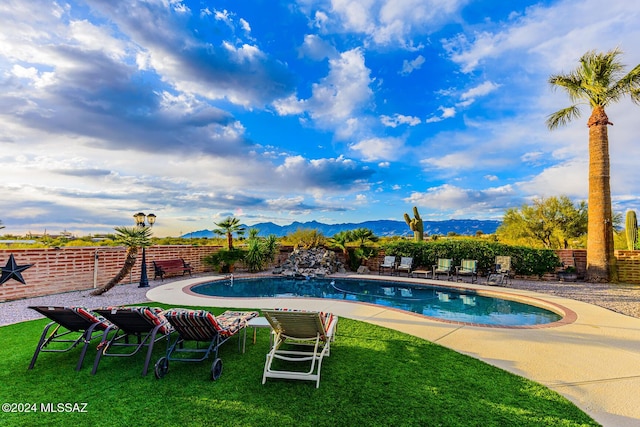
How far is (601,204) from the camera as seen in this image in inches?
485

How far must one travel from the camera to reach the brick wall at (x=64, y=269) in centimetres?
890

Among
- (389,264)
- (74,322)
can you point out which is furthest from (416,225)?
(74,322)

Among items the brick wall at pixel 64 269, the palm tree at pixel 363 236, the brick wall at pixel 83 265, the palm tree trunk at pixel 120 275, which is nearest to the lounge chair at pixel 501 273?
the brick wall at pixel 83 265

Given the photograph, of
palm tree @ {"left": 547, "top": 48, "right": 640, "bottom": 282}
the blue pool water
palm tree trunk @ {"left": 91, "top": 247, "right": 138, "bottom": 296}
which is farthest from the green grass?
palm tree @ {"left": 547, "top": 48, "right": 640, "bottom": 282}

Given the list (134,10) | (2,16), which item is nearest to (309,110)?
(134,10)

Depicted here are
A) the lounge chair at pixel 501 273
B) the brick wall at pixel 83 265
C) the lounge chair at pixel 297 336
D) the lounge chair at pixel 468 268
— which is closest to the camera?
the lounge chair at pixel 297 336

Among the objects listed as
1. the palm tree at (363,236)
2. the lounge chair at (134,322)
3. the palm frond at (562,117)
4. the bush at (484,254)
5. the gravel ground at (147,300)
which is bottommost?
the gravel ground at (147,300)

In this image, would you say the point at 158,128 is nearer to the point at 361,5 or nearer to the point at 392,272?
the point at 361,5

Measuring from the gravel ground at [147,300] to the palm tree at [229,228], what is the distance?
4.31 m

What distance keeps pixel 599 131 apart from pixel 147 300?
17.1 metres

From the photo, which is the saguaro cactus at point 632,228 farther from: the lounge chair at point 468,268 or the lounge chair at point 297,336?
the lounge chair at point 297,336

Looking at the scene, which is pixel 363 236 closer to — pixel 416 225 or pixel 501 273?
pixel 416 225

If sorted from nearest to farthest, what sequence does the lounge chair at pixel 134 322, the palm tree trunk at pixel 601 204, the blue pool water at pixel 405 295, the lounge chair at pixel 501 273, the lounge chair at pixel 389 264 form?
the lounge chair at pixel 134 322, the blue pool water at pixel 405 295, the lounge chair at pixel 501 273, the palm tree trunk at pixel 601 204, the lounge chair at pixel 389 264

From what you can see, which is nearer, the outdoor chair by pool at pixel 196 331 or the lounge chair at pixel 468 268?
the outdoor chair by pool at pixel 196 331
